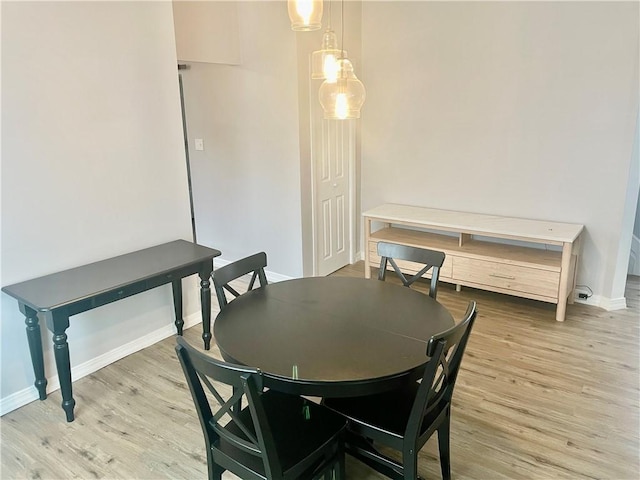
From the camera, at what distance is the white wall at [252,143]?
402 centimetres

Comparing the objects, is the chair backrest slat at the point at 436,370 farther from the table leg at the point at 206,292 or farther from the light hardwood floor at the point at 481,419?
the table leg at the point at 206,292

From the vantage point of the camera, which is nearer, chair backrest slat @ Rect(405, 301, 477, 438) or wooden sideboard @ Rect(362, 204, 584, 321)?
chair backrest slat @ Rect(405, 301, 477, 438)

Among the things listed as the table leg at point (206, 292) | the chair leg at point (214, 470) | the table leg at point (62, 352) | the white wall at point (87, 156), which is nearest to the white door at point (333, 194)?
the white wall at point (87, 156)

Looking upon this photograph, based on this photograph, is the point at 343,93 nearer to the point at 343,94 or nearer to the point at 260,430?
the point at 343,94

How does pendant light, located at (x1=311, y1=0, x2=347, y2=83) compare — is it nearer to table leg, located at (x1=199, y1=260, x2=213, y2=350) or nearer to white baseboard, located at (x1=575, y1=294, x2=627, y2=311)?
table leg, located at (x1=199, y1=260, x2=213, y2=350)

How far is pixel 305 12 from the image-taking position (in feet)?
6.71

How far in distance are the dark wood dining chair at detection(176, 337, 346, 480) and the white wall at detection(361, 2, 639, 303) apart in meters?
2.94

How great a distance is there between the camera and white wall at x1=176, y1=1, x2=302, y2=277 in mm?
4020

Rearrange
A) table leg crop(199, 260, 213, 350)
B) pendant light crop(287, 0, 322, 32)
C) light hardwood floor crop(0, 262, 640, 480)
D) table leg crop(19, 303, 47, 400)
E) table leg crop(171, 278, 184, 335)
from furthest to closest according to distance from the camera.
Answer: table leg crop(171, 278, 184, 335) < table leg crop(199, 260, 213, 350) < table leg crop(19, 303, 47, 400) < light hardwood floor crop(0, 262, 640, 480) < pendant light crop(287, 0, 322, 32)

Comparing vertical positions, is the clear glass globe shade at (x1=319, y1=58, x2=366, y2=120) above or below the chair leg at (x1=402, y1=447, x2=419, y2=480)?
above

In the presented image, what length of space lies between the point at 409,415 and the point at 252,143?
311 centimetres

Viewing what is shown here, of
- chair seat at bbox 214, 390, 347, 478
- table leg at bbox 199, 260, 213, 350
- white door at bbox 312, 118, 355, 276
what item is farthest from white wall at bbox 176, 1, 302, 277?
chair seat at bbox 214, 390, 347, 478

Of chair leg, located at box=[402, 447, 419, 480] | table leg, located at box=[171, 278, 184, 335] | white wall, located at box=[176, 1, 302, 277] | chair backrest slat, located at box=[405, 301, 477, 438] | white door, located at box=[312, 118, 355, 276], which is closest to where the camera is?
chair backrest slat, located at box=[405, 301, 477, 438]

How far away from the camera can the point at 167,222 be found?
11.1 ft
